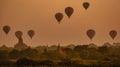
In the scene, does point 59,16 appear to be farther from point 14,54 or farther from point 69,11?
point 14,54

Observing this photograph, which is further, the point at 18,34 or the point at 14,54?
the point at 18,34

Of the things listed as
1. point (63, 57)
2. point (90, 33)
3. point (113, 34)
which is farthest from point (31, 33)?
point (63, 57)

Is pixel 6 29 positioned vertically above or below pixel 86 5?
below

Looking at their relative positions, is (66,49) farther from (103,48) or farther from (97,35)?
(97,35)

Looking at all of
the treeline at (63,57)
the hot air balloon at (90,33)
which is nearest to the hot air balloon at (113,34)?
the hot air balloon at (90,33)

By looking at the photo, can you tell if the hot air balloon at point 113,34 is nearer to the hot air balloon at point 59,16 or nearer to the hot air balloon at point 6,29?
the hot air balloon at point 59,16

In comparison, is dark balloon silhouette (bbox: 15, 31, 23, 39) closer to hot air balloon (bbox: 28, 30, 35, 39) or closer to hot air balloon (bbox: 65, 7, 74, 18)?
hot air balloon (bbox: 28, 30, 35, 39)

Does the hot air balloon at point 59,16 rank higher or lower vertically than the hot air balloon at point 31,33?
higher

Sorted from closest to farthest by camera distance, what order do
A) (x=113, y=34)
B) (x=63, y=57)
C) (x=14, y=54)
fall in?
(x=63, y=57)
(x=14, y=54)
(x=113, y=34)

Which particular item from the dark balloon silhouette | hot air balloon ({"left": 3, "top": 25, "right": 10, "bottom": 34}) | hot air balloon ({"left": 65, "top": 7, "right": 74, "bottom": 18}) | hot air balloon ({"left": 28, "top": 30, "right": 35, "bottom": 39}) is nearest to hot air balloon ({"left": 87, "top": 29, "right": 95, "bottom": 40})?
hot air balloon ({"left": 65, "top": 7, "right": 74, "bottom": 18})
